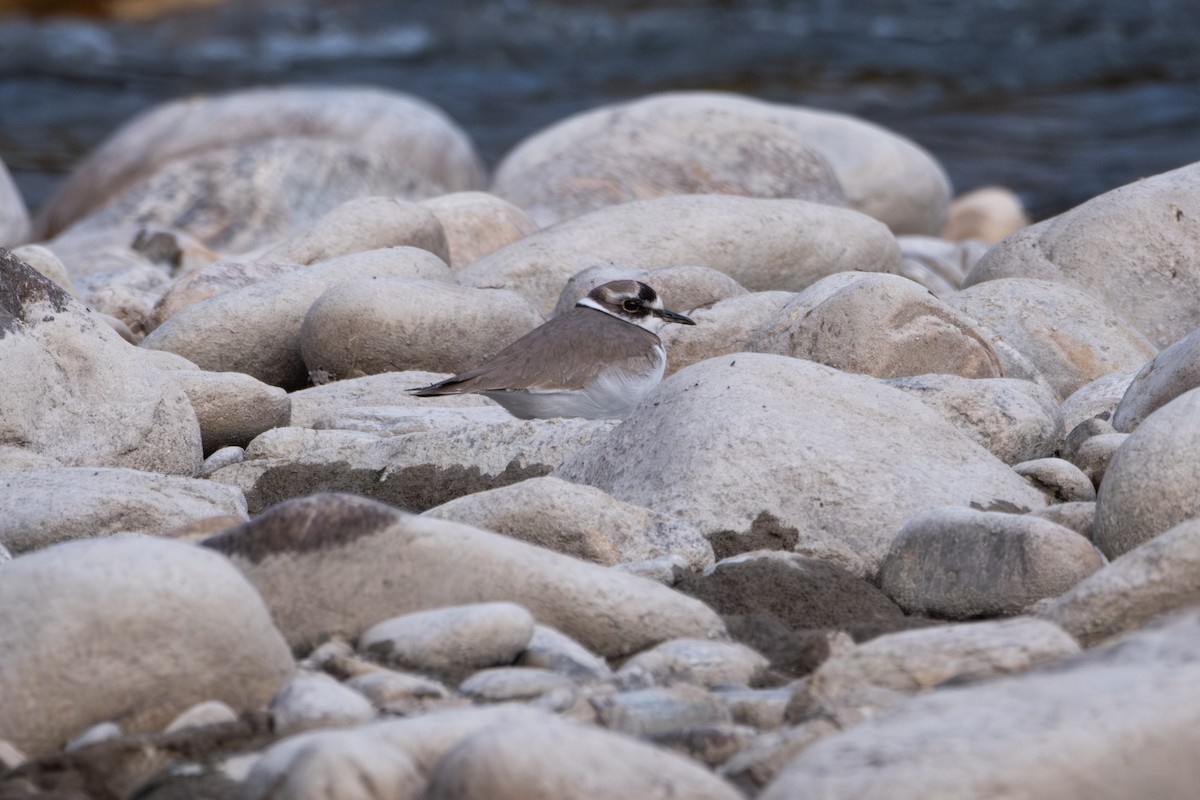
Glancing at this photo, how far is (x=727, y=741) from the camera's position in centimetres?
345

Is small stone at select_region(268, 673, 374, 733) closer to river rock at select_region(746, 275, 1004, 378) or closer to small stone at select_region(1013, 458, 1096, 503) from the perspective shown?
small stone at select_region(1013, 458, 1096, 503)

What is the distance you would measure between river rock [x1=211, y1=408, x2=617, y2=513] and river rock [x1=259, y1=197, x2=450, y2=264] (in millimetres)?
2592

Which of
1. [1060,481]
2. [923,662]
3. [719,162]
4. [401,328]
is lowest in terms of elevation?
[719,162]

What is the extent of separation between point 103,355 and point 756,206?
3819 mm

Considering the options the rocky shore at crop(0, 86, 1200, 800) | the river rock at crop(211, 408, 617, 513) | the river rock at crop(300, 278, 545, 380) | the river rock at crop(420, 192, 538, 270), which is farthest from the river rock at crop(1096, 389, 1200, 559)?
the river rock at crop(420, 192, 538, 270)

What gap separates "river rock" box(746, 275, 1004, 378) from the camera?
6.55m

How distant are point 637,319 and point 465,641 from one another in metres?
3.45

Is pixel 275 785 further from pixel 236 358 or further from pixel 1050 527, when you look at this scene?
pixel 236 358

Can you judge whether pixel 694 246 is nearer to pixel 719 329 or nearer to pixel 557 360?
pixel 719 329

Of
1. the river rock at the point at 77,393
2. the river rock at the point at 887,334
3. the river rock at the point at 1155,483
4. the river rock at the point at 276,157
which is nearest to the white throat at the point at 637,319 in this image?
the river rock at the point at 887,334

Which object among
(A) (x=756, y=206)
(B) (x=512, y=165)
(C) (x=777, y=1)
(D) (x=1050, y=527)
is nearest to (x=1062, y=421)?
(D) (x=1050, y=527)

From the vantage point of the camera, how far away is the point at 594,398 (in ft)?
22.2

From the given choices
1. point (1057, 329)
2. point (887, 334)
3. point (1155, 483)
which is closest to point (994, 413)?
point (887, 334)

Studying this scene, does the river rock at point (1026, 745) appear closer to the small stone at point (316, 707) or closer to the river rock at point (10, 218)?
the small stone at point (316, 707)
